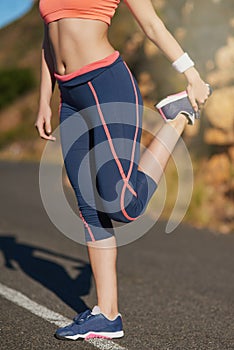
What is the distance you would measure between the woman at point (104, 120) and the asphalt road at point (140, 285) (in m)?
0.30

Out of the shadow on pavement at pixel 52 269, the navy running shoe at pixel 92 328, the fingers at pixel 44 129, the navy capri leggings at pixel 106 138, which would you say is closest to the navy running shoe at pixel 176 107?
the navy capri leggings at pixel 106 138

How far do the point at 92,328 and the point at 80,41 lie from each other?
1.42m

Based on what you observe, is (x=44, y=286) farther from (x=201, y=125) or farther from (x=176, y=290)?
(x=201, y=125)

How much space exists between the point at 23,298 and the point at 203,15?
6.51 m

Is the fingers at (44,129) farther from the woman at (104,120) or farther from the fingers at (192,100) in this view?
the fingers at (192,100)

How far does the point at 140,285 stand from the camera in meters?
5.54

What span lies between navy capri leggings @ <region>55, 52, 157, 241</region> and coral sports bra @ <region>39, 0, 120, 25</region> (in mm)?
226

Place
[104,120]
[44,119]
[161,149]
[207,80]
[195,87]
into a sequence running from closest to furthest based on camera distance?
[195,87] → [104,120] → [161,149] → [44,119] → [207,80]

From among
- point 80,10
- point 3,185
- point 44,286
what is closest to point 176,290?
point 44,286

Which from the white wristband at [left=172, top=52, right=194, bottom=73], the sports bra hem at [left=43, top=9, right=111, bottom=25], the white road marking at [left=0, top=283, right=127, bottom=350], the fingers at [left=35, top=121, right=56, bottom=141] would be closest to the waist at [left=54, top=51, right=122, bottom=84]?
the sports bra hem at [left=43, top=9, right=111, bottom=25]

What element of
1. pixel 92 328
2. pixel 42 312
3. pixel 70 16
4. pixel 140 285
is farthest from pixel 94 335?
pixel 140 285

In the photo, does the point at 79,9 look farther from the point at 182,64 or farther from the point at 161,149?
the point at 161,149

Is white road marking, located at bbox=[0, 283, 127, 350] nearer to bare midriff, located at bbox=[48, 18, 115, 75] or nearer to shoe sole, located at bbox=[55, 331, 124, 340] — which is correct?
shoe sole, located at bbox=[55, 331, 124, 340]

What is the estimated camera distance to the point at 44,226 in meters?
8.91
